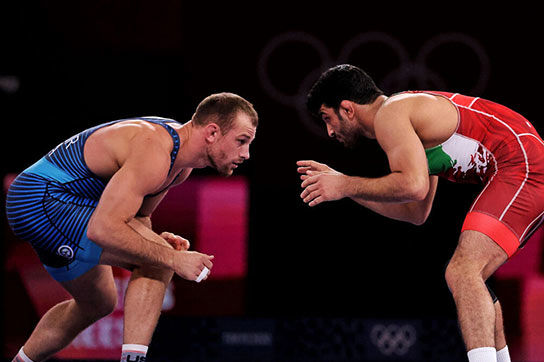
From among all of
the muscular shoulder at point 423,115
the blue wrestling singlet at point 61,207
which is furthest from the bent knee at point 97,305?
the muscular shoulder at point 423,115

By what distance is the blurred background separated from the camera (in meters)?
5.70

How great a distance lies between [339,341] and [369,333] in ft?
0.78

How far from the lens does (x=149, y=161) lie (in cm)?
288

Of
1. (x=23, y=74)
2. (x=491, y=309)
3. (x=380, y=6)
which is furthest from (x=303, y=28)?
(x=491, y=309)

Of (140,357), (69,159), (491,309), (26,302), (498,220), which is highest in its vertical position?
(69,159)

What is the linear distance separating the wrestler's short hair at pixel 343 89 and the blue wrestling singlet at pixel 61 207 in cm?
72

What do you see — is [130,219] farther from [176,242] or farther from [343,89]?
[343,89]

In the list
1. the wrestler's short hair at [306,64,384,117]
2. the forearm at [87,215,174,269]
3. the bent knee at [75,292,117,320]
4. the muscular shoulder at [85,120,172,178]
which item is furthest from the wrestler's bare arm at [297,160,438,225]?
the bent knee at [75,292,117,320]

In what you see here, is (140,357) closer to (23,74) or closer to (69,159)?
(69,159)

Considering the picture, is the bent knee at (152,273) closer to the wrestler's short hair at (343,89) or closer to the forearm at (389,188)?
the forearm at (389,188)

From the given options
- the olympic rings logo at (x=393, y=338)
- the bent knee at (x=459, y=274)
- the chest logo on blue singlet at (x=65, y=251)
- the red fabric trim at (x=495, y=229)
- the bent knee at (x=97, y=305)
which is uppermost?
the red fabric trim at (x=495, y=229)

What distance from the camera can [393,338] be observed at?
573 centimetres

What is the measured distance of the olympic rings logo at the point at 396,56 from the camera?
5859mm

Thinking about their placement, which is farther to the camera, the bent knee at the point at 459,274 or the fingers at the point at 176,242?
the fingers at the point at 176,242
